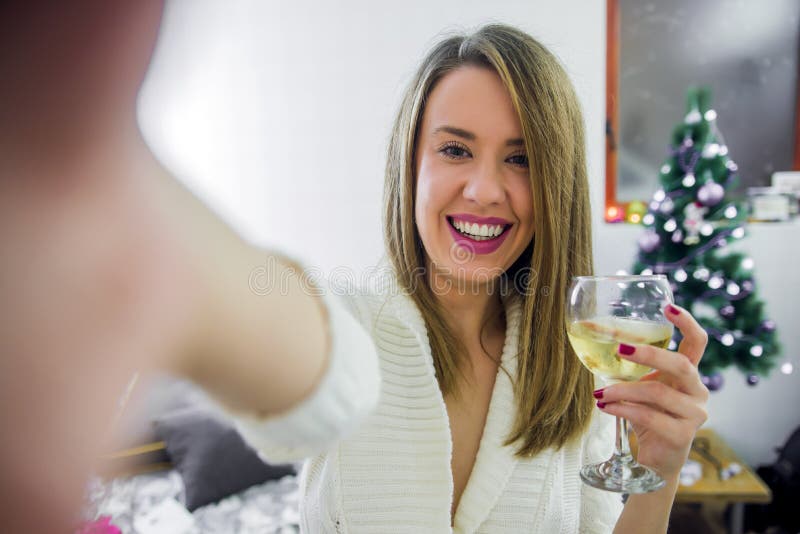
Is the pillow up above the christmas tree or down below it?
below

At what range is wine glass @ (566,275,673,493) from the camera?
0.82 meters

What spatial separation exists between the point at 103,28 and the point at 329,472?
38.0 inches

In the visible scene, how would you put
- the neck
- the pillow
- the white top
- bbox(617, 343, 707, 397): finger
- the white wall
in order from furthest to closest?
1. the white wall
2. the pillow
3. the neck
4. the white top
5. bbox(617, 343, 707, 397): finger

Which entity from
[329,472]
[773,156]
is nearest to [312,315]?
[329,472]

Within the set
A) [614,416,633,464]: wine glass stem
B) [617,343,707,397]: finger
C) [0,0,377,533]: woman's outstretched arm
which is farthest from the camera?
[614,416,633,464]: wine glass stem

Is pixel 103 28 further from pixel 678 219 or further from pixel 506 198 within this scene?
pixel 678 219

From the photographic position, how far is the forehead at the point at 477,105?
106 centimetres

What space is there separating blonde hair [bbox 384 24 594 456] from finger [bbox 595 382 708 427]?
315 mm

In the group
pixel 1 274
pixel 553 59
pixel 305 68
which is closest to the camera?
pixel 1 274

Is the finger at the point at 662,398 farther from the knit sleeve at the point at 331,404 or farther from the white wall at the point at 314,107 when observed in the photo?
the white wall at the point at 314,107

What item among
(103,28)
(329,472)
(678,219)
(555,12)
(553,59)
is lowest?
(329,472)

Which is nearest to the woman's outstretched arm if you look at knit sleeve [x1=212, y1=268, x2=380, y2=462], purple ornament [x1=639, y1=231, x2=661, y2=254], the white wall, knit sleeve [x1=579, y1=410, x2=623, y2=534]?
knit sleeve [x1=212, y1=268, x2=380, y2=462]

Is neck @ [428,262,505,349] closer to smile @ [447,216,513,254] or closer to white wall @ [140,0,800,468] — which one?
smile @ [447,216,513,254]

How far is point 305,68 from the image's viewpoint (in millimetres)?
3145
